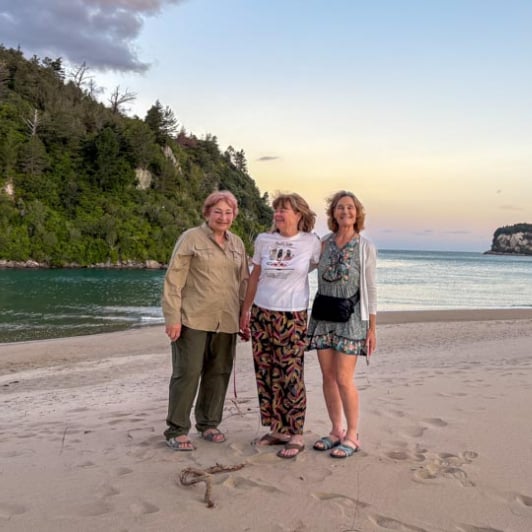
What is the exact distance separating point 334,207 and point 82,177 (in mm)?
64009

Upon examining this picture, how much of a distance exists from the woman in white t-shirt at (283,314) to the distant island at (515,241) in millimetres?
203403

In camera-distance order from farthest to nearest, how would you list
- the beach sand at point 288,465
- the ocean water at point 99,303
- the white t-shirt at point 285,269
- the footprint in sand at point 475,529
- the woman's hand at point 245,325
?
the ocean water at point 99,303
the woman's hand at point 245,325
the white t-shirt at point 285,269
the beach sand at point 288,465
the footprint in sand at point 475,529

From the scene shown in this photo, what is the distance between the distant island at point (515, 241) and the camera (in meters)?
186

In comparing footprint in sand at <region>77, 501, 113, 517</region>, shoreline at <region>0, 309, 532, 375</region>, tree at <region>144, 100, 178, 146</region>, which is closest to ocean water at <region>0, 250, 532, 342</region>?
shoreline at <region>0, 309, 532, 375</region>

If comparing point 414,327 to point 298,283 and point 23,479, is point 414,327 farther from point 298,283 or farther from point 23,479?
point 23,479

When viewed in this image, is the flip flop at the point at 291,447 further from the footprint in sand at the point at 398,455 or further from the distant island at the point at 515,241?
the distant island at the point at 515,241

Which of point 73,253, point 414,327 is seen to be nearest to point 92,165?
point 73,253

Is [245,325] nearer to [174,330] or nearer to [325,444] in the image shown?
[174,330]

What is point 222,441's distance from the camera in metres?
4.36

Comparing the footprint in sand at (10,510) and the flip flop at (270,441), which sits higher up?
the flip flop at (270,441)

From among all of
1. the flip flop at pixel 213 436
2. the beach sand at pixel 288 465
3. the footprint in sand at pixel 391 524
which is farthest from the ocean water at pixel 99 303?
the footprint in sand at pixel 391 524

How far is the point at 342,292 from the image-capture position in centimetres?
391

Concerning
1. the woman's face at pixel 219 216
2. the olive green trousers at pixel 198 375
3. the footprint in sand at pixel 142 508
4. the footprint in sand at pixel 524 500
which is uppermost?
the woman's face at pixel 219 216

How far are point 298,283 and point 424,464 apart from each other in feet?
5.18
